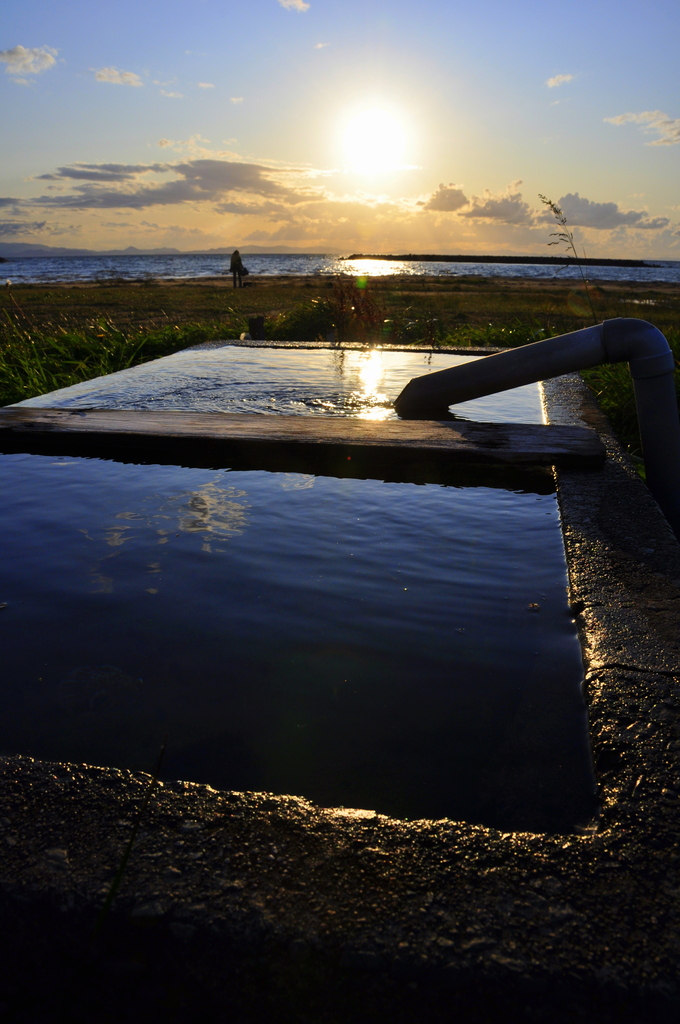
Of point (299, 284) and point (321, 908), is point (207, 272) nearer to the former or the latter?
point (299, 284)

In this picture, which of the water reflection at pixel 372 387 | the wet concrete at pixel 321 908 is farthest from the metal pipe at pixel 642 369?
the wet concrete at pixel 321 908

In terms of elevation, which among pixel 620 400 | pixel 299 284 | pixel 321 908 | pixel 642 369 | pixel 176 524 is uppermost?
pixel 299 284

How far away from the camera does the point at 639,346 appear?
115 inches

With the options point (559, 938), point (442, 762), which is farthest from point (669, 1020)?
point (442, 762)

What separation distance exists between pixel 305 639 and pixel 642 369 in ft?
7.04

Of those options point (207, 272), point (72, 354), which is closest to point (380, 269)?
point (207, 272)

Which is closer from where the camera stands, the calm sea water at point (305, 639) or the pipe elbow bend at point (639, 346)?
the calm sea water at point (305, 639)

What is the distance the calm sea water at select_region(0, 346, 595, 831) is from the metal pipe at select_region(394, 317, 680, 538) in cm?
61

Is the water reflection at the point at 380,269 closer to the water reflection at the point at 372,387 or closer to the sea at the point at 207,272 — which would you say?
the sea at the point at 207,272

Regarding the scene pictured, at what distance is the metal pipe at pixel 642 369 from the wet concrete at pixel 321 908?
2.06m

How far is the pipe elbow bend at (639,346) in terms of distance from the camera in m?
2.90

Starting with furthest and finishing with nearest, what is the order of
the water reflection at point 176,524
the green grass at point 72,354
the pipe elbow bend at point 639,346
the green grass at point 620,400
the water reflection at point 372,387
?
the green grass at point 72,354 < the green grass at point 620,400 < the water reflection at point 372,387 < the pipe elbow bend at point 639,346 < the water reflection at point 176,524

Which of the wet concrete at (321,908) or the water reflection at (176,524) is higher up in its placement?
the water reflection at (176,524)

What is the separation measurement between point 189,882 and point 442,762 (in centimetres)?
52
